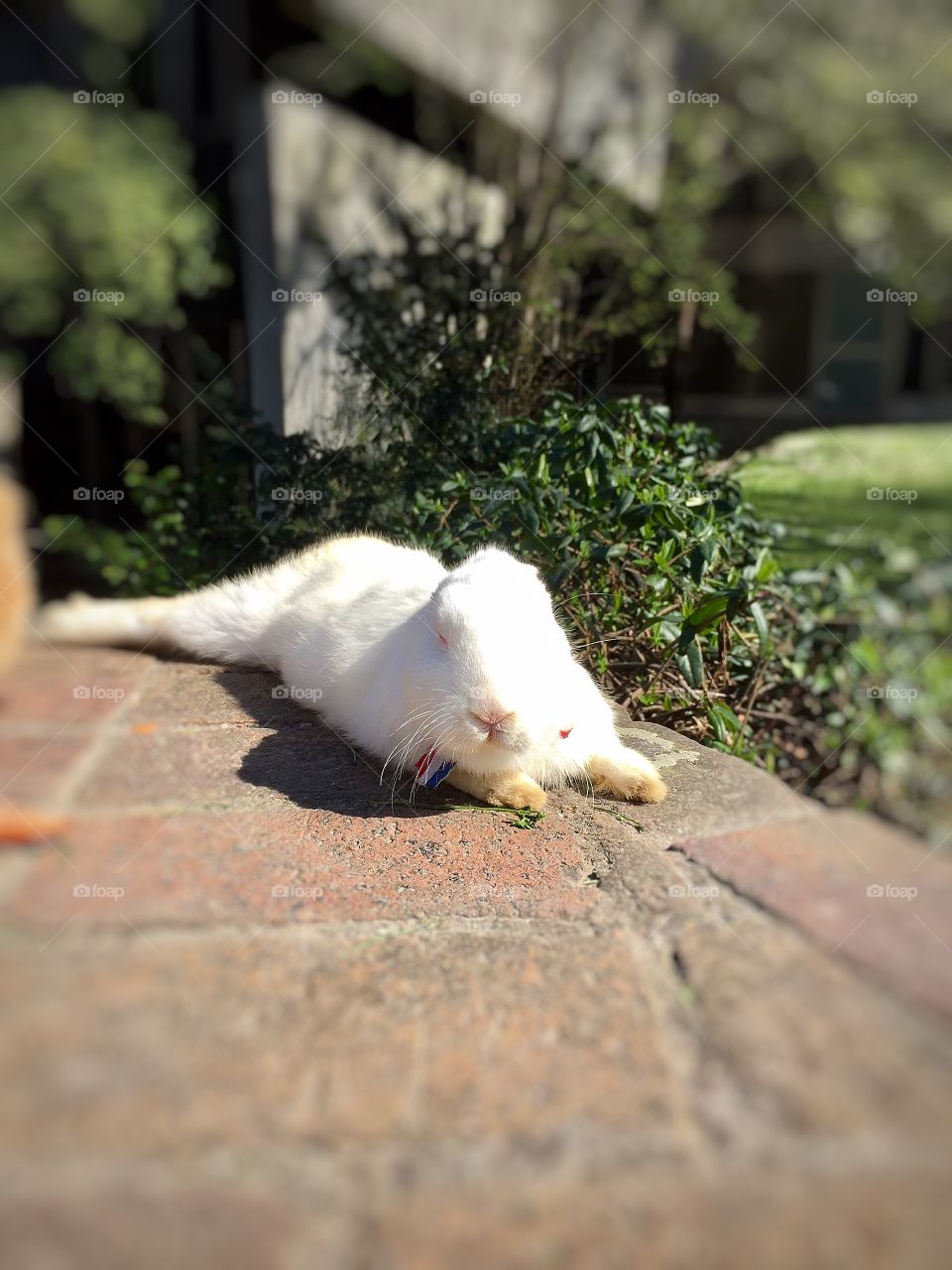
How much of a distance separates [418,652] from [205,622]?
102 cm

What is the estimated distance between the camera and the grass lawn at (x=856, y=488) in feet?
5.88

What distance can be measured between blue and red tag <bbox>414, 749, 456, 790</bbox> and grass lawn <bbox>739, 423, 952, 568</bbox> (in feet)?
3.52

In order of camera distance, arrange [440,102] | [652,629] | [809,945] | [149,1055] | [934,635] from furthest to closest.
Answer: [440,102], [652,629], [934,635], [809,945], [149,1055]

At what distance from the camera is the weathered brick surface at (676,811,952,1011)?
136cm

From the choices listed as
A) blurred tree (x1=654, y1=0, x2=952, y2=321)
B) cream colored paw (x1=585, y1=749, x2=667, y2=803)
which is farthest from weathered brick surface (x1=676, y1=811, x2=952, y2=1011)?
blurred tree (x1=654, y1=0, x2=952, y2=321)

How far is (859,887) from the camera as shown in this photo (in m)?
1.54

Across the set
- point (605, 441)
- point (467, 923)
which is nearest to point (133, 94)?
point (605, 441)

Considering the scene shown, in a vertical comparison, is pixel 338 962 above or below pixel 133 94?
below

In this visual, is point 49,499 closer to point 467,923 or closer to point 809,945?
point 467,923

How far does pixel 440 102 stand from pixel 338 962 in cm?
354

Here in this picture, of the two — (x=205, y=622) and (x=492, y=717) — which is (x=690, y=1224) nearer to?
(x=492, y=717)

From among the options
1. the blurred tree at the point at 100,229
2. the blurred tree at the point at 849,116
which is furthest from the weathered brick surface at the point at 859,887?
the blurred tree at the point at 100,229

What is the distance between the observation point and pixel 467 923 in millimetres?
1654

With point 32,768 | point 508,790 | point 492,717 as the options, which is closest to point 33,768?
point 32,768
